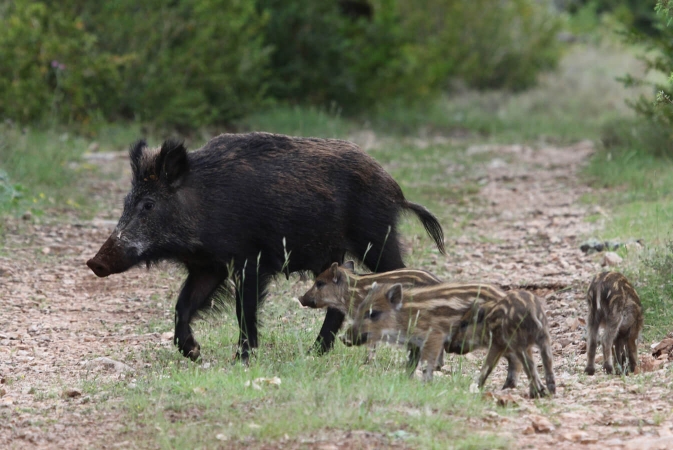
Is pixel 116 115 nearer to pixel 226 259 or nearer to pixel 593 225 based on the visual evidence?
pixel 593 225

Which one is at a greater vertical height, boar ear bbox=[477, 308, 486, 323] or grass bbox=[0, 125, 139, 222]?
boar ear bbox=[477, 308, 486, 323]

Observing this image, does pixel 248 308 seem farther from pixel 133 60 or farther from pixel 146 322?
pixel 133 60

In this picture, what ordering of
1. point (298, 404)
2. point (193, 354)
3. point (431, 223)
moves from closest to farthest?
point (298, 404) → point (193, 354) → point (431, 223)

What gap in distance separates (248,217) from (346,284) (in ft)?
2.62

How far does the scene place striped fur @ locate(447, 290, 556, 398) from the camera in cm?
552

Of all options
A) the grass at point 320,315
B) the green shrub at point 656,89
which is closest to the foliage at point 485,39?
the grass at point 320,315

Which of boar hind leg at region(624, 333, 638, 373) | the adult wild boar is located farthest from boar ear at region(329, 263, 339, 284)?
boar hind leg at region(624, 333, 638, 373)

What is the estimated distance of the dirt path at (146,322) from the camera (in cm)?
501

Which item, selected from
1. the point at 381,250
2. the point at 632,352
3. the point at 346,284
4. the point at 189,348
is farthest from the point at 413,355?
the point at 189,348

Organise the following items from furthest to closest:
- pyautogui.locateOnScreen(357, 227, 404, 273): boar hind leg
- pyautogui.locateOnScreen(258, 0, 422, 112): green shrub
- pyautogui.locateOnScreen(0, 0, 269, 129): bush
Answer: pyautogui.locateOnScreen(258, 0, 422, 112): green shrub
pyautogui.locateOnScreen(0, 0, 269, 129): bush
pyautogui.locateOnScreen(357, 227, 404, 273): boar hind leg

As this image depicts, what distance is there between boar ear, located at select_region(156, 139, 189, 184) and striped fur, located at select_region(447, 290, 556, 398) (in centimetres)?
211

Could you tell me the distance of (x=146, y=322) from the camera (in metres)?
7.67

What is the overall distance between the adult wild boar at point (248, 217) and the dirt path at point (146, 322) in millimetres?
691

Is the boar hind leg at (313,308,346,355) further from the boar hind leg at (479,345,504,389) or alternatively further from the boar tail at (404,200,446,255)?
the boar hind leg at (479,345,504,389)
